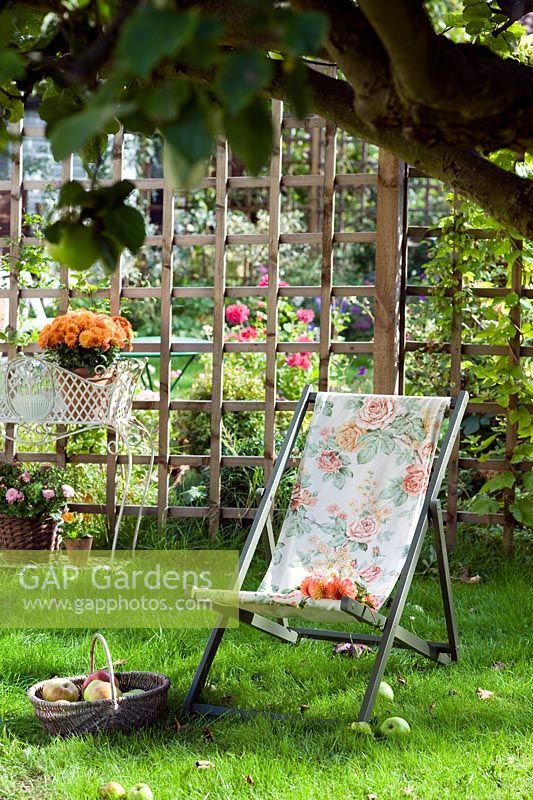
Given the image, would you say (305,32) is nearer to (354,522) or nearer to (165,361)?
(354,522)

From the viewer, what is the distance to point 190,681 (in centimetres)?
300

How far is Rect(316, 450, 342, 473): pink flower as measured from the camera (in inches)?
130

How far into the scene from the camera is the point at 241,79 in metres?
0.66

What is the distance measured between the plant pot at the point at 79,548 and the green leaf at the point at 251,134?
3869 millimetres

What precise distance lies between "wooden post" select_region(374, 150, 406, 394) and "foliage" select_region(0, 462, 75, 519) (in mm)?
1483

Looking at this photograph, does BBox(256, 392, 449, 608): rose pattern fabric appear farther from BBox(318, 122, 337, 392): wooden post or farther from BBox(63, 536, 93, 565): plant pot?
BBox(63, 536, 93, 565): plant pot

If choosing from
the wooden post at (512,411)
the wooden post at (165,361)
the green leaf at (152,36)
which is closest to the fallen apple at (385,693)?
the wooden post at (512,411)

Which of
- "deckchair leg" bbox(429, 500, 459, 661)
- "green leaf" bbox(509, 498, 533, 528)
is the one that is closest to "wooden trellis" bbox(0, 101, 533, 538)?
"green leaf" bbox(509, 498, 533, 528)

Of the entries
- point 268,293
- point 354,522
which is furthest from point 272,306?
point 354,522

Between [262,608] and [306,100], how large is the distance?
86.6 inches

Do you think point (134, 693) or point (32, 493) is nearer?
point (134, 693)

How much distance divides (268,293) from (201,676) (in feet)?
6.92

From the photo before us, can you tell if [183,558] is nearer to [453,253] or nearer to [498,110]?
[453,253]

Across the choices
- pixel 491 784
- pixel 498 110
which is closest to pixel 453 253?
pixel 491 784
